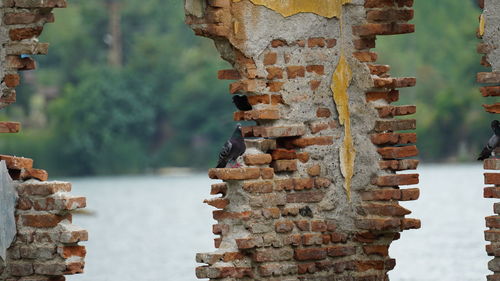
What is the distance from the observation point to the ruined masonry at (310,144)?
11.3 meters

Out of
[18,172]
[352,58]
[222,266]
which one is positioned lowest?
[222,266]

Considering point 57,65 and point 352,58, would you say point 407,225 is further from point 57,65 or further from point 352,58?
point 57,65

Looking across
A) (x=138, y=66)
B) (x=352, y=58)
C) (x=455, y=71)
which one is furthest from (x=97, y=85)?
(x=352, y=58)

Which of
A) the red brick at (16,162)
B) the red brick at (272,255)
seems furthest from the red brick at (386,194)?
the red brick at (16,162)

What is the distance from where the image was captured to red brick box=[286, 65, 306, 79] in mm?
11523

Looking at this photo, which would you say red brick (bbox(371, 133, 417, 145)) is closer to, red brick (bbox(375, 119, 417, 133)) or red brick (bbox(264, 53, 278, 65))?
red brick (bbox(375, 119, 417, 133))

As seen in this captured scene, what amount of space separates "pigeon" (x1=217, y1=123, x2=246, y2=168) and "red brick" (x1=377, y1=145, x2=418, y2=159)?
3.60 ft

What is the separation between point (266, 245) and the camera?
11.3 meters

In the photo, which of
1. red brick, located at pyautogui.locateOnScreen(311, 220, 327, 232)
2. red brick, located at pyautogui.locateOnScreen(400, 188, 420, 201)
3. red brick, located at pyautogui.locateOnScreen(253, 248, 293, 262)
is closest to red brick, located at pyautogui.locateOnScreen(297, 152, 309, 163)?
red brick, located at pyautogui.locateOnScreen(311, 220, 327, 232)

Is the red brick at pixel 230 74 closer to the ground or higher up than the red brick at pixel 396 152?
higher up

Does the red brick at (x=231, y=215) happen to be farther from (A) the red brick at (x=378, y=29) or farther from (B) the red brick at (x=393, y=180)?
(A) the red brick at (x=378, y=29)

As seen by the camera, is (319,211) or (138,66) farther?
(138,66)

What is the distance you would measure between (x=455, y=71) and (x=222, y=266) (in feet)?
152

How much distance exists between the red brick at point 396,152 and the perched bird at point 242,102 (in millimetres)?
1045
